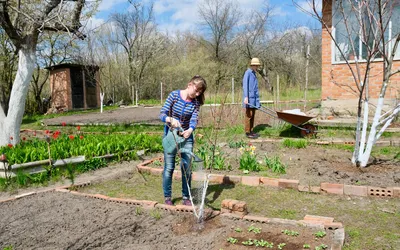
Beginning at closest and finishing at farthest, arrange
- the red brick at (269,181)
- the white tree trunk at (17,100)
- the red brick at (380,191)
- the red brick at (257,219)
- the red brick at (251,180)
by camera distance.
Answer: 1. the red brick at (257,219)
2. the red brick at (380,191)
3. the red brick at (269,181)
4. the red brick at (251,180)
5. the white tree trunk at (17,100)

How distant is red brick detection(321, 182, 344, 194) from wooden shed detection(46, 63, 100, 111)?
1867 cm

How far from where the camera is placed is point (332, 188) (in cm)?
447

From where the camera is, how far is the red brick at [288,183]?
467cm

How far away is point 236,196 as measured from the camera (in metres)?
4.57

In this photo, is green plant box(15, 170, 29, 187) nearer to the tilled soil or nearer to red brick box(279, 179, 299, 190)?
the tilled soil

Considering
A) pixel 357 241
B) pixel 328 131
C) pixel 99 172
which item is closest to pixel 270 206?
pixel 357 241

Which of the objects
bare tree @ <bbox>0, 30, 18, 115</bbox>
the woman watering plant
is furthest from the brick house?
bare tree @ <bbox>0, 30, 18, 115</bbox>

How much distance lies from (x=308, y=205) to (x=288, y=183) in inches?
22.8

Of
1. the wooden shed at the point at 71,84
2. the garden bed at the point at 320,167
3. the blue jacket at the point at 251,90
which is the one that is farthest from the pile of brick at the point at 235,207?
the wooden shed at the point at 71,84

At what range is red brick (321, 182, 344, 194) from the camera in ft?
14.6

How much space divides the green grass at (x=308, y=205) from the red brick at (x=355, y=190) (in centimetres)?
8

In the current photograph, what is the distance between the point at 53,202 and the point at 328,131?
625 centimetres

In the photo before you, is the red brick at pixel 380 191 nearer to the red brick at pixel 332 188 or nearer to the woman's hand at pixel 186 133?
the red brick at pixel 332 188

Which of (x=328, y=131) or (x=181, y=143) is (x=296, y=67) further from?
(x=181, y=143)
